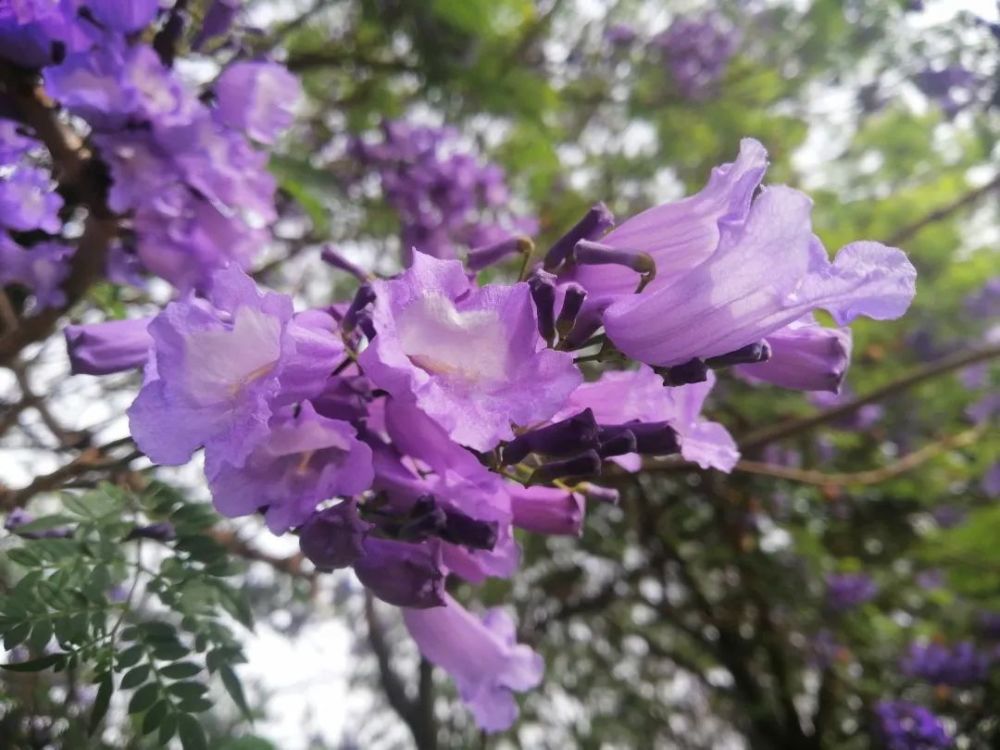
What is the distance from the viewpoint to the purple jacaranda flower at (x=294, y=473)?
3.05ft

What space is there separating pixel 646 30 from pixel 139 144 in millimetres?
5722

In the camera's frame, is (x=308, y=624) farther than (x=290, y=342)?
Yes

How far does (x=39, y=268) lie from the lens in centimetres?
173

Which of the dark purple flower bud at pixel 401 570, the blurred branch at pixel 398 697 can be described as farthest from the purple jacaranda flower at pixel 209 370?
the blurred branch at pixel 398 697

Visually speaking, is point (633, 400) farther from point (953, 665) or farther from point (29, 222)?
point (953, 665)

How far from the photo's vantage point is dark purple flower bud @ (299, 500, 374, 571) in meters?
0.94

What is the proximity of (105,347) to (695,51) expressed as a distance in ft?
18.5

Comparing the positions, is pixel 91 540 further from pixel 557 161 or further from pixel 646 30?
pixel 646 30

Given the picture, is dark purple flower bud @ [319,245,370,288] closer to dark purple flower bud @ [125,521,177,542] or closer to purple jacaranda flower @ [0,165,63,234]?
dark purple flower bud @ [125,521,177,542]

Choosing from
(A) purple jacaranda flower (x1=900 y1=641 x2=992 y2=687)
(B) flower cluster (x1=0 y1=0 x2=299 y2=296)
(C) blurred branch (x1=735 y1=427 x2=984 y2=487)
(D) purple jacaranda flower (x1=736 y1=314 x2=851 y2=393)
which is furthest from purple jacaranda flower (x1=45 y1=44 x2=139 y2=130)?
(A) purple jacaranda flower (x1=900 y1=641 x2=992 y2=687)

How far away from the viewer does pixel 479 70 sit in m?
3.69

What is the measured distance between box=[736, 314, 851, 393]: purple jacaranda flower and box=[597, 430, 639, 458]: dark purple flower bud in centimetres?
20

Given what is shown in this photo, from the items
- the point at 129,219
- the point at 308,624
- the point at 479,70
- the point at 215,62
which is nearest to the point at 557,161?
the point at 479,70

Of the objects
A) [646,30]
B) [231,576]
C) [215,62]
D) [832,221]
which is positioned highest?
[215,62]
